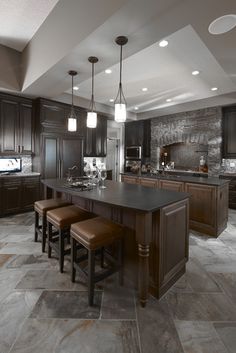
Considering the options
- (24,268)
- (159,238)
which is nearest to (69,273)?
(24,268)

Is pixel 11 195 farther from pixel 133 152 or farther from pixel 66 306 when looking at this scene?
pixel 133 152

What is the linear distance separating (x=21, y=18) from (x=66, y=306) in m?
4.00

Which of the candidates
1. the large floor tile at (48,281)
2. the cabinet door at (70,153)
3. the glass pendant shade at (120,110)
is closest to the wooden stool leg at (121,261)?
the large floor tile at (48,281)

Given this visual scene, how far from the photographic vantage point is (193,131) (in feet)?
21.0

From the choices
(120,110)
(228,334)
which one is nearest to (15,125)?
(120,110)

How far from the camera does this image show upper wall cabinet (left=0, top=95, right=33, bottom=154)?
4.38m

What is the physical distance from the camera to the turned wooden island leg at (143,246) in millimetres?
1695

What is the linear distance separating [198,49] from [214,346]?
3.71 meters

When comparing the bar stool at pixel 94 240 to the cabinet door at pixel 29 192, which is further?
the cabinet door at pixel 29 192

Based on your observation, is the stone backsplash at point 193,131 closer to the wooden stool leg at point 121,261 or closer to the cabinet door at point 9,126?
the cabinet door at point 9,126

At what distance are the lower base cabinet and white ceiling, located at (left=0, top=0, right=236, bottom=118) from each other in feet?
6.40

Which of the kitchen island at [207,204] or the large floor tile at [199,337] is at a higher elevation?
the kitchen island at [207,204]

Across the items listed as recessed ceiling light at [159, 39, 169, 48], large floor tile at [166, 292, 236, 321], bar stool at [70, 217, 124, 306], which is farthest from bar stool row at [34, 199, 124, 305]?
recessed ceiling light at [159, 39, 169, 48]

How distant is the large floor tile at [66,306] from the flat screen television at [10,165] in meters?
3.55
